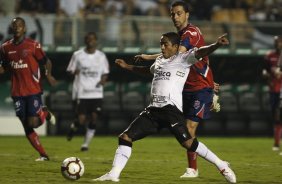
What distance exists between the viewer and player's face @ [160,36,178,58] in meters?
10.8

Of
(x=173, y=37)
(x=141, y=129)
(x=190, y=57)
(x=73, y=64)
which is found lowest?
(x=73, y=64)

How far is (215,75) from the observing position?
24812mm

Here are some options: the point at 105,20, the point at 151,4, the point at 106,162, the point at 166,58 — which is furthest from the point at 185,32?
the point at 151,4

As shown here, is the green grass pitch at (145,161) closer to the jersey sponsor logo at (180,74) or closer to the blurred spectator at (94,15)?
the jersey sponsor logo at (180,74)

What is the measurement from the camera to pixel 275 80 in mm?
19750

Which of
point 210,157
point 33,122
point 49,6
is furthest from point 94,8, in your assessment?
point 210,157

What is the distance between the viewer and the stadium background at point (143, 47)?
884 inches

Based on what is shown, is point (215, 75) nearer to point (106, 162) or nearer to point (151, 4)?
point (151, 4)

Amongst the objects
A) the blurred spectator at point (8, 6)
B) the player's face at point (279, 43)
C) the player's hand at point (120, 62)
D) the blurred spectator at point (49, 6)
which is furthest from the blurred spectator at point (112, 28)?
the player's hand at point (120, 62)

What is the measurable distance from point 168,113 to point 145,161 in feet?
14.4

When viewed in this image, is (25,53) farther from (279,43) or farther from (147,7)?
(147,7)

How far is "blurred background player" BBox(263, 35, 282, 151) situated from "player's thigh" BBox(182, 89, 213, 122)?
7110 mm

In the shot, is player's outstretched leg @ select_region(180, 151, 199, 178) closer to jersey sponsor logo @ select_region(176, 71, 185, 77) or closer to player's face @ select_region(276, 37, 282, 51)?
jersey sponsor logo @ select_region(176, 71, 185, 77)

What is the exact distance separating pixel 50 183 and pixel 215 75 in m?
14.7
